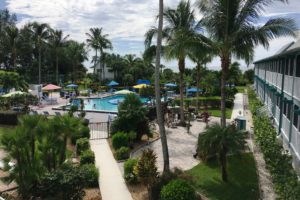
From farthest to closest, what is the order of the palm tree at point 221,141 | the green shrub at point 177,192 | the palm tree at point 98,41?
1. the palm tree at point 98,41
2. the palm tree at point 221,141
3. the green shrub at point 177,192

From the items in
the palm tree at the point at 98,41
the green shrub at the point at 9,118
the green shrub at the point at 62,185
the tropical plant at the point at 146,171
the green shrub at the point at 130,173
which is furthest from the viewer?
the palm tree at the point at 98,41

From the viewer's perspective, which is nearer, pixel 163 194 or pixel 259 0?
pixel 163 194

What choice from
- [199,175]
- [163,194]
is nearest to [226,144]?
[199,175]

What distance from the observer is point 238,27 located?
1449 cm

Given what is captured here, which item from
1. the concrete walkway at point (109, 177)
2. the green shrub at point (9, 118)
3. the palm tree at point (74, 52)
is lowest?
the concrete walkway at point (109, 177)

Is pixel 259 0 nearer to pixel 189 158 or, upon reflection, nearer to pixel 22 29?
pixel 189 158

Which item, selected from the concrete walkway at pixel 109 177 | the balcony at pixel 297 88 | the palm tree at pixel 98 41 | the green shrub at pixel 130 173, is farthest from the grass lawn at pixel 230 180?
the palm tree at pixel 98 41

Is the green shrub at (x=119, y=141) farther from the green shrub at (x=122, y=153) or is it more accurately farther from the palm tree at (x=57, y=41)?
the palm tree at (x=57, y=41)

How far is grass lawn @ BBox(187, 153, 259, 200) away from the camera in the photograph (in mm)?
10945

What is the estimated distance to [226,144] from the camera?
36.7 ft

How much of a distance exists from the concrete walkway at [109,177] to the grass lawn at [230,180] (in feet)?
9.72

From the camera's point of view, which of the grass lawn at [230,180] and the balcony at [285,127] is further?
the balcony at [285,127]

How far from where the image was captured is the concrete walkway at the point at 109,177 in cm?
1096

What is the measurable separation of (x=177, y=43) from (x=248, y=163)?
6.88 meters
